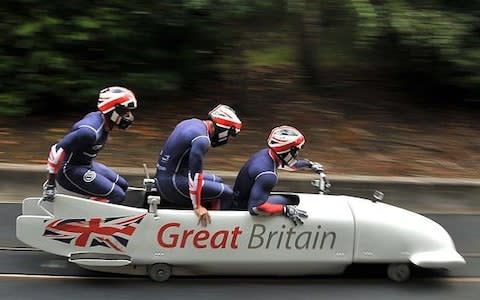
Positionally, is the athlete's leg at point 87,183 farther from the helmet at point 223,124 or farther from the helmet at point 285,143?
the helmet at point 285,143

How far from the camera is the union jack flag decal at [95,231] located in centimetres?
595

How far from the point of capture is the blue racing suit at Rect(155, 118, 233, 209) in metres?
5.92

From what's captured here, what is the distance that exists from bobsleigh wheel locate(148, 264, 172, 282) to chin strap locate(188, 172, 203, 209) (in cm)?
61

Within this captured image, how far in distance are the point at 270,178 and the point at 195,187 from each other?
63 cm

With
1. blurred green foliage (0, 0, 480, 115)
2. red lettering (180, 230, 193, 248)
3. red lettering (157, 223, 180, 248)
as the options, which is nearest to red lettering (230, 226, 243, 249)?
red lettering (180, 230, 193, 248)

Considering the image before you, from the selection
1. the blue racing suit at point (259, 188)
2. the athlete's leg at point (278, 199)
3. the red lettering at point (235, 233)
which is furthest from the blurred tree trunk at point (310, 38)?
the red lettering at point (235, 233)

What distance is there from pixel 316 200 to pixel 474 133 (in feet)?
16.8

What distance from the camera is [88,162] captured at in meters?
6.36

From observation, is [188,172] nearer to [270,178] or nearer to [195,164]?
[195,164]

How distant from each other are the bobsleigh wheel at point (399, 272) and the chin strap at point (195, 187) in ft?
5.89

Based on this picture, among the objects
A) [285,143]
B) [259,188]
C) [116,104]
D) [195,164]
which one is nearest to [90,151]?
[116,104]

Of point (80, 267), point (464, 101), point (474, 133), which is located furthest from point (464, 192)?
point (80, 267)

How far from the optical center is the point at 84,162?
6328 mm

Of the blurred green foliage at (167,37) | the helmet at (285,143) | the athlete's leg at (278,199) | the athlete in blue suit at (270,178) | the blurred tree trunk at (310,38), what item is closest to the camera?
the athlete in blue suit at (270,178)
